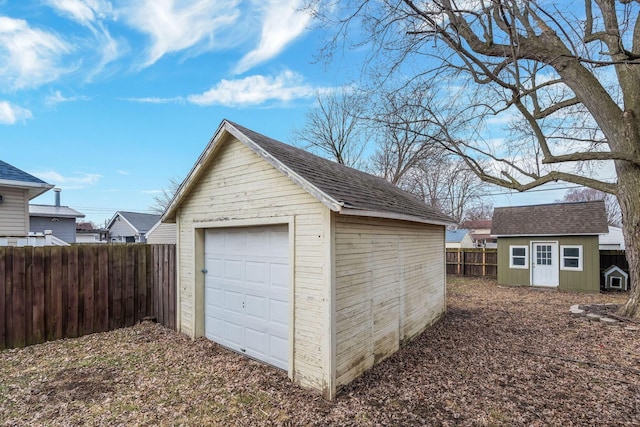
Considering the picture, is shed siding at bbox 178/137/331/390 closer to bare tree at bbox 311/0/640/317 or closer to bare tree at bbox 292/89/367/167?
bare tree at bbox 311/0/640/317

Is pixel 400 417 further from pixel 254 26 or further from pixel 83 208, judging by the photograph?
pixel 83 208

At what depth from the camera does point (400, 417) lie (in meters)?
3.55

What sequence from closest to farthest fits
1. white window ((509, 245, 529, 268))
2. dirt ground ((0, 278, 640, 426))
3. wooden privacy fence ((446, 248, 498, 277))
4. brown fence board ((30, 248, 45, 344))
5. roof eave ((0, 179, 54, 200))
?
dirt ground ((0, 278, 640, 426)) < brown fence board ((30, 248, 45, 344)) < roof eave ((0, 179, 54, 200)) < white window ((509, 245, 529, 268)) < wooden privacy fence ((446, 248, 498, 277))

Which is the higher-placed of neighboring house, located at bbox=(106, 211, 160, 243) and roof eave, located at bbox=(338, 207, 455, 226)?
roof eave, located at bbox=(338, 207, 455, 226)

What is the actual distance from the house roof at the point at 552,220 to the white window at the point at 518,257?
70 cm

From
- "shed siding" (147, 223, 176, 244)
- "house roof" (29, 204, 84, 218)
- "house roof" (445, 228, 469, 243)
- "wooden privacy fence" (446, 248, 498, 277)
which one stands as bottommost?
"wooden privacy fence" (446, 248, 498, 277)

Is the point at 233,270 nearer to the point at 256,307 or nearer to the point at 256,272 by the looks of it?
the point at 256,272

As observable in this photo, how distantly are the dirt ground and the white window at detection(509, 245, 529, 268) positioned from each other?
7.84 m

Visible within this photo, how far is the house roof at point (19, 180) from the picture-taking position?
909 centimetres

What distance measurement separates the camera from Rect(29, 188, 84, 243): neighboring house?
21797mm

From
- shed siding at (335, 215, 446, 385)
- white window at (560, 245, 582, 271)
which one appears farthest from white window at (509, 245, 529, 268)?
shed siding at (335, 215, 446, 385)

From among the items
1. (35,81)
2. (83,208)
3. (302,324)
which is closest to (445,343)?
(302,324)

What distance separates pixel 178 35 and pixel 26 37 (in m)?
3.41

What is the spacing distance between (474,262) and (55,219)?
94.7 ft
